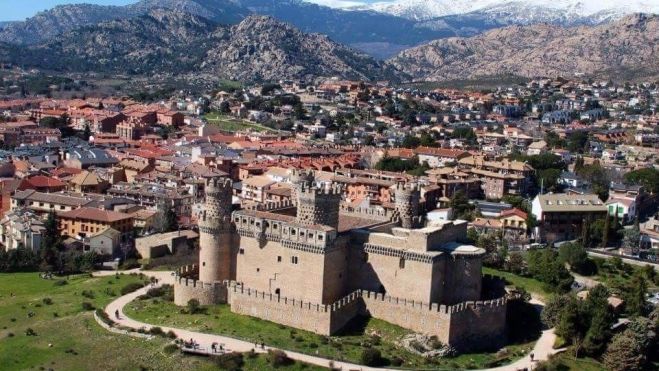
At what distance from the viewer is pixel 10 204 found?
3098 inches

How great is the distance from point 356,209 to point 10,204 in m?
40.2

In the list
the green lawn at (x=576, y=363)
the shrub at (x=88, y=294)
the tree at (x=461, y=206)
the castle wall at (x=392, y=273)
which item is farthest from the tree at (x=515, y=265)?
the shrub at (x=88, y=294)

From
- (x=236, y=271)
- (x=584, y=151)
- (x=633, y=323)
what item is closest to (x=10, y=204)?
(x=236, y=271)

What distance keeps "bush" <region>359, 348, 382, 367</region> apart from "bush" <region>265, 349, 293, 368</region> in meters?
3.72

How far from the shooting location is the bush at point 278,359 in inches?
1624

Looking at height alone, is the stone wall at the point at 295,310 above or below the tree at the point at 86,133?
below

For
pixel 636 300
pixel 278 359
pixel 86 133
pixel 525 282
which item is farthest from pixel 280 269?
pixel 86 133

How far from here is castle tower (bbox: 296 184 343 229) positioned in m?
46.3

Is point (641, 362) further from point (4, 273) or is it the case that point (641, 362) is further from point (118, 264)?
point (4, 273)

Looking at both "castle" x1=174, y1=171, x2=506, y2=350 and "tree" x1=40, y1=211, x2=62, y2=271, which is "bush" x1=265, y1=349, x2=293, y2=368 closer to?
"castle" x1=174, y1=171, x2=506, y2=350

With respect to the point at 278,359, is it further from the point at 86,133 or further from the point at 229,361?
the point at 86,133

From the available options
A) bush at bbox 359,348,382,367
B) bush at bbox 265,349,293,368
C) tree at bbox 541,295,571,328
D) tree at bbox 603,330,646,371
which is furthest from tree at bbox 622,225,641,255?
bush at bbox 265,349,293,368

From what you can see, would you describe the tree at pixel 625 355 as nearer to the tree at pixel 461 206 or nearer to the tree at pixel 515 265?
the tree at pixel 515 265

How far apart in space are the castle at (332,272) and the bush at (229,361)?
209 inches
